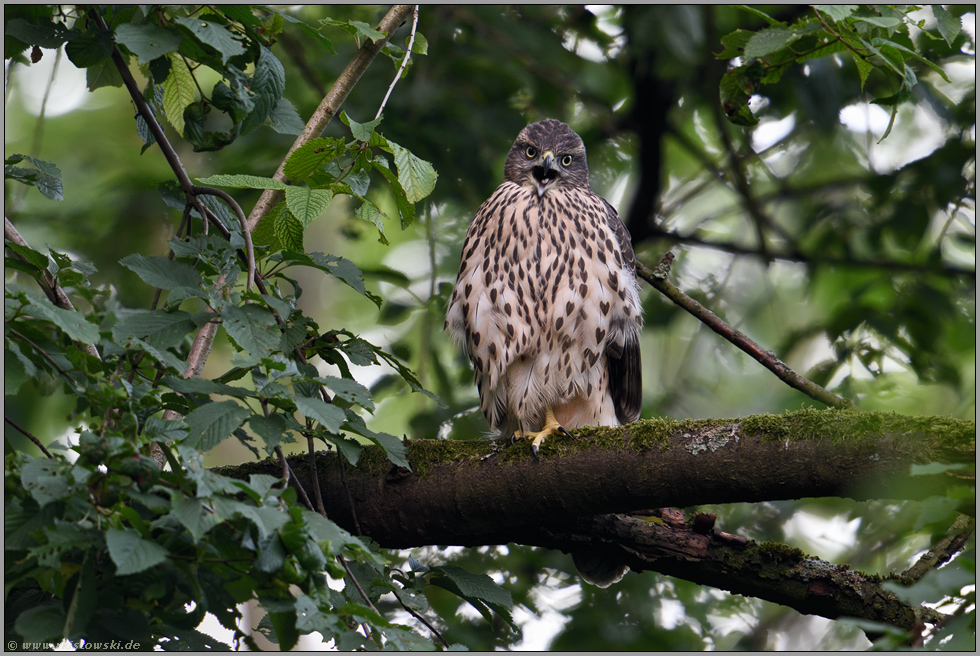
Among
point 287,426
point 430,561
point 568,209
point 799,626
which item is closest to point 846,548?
point 799,626

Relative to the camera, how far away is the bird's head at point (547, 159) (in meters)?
4.07

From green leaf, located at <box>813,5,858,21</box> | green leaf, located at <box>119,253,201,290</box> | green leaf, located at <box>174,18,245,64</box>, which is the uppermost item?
green leaf, located at <box>813,5,858,21</box>

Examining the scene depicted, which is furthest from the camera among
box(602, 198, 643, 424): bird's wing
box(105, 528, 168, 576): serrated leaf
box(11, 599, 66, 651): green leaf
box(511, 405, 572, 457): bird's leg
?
box(602, 198, 643, 424): bird's wing

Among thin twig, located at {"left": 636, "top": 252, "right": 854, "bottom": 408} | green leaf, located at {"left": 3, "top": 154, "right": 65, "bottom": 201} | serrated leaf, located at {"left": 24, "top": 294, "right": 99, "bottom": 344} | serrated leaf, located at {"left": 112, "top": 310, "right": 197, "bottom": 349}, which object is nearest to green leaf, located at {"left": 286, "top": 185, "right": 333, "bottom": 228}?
serrated leaf, located at {"left": 112, "top": 310, "right": 197, "bottom": 349}

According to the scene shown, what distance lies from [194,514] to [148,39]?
1260 millimetres

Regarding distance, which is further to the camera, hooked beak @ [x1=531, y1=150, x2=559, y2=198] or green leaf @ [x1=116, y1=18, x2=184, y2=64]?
hooked beak @ [x1=531, y1=150, x2=559, y2=198]

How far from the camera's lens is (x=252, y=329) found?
1.99 meters

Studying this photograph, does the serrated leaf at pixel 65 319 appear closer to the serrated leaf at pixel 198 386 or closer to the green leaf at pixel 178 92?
the serrated leaf at pixel 198 386

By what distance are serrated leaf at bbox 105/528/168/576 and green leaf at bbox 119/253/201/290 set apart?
72 cm

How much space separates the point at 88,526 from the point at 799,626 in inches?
202

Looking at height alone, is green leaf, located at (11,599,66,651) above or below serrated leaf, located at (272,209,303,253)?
below

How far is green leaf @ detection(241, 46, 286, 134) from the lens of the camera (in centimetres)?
236

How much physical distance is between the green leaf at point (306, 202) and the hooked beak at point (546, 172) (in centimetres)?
196

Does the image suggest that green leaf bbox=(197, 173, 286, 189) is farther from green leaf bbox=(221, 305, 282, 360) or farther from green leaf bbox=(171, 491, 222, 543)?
green leaf bbox=(171, 491, 222, 543)
